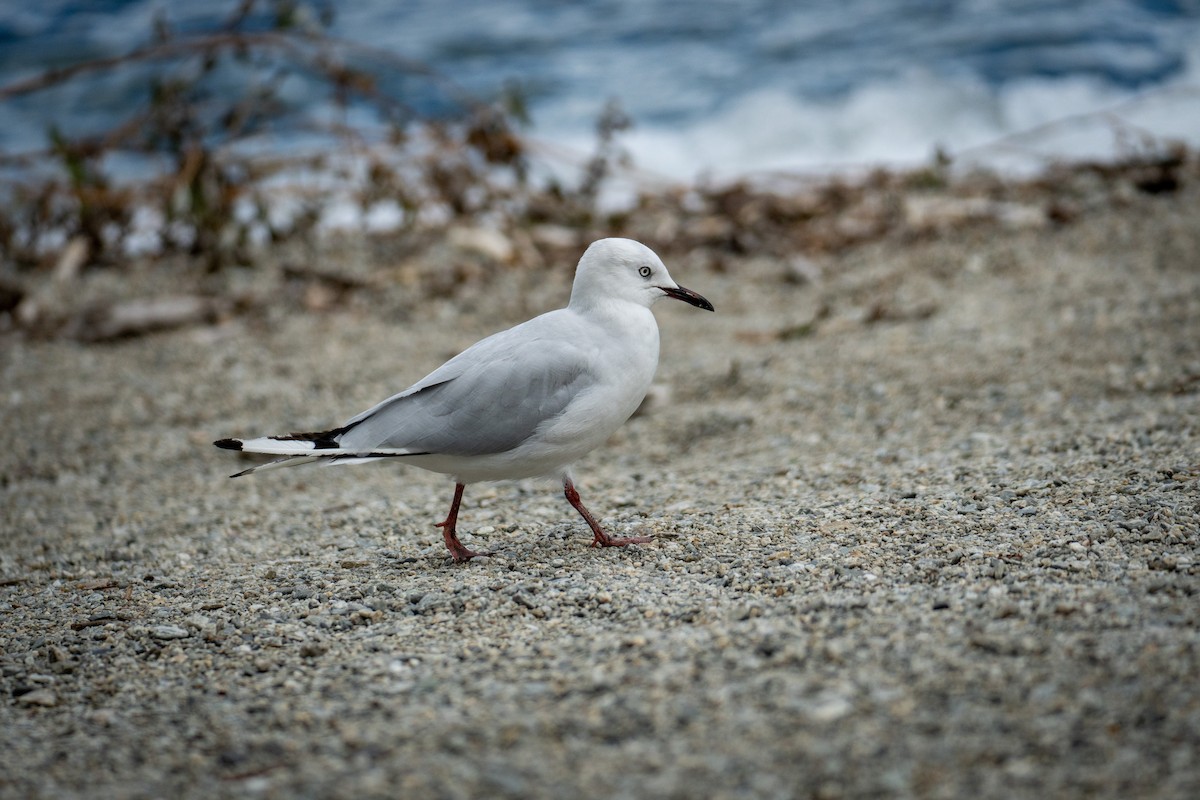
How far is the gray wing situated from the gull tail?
0.9 inches

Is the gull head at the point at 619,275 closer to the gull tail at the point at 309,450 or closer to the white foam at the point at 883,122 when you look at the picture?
the gull tail at the point at 309,450

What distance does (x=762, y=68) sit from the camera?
41.2ft

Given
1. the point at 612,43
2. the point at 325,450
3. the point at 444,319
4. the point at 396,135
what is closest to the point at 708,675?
the point at 325,450

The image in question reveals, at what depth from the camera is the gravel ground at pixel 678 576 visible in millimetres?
1887

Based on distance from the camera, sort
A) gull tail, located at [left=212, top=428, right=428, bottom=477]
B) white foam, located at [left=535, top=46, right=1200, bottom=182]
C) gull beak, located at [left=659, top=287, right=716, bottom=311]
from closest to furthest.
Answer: gull tail, located at [left=212, top=428, right=428, bottom=477] → gull beak, located at [left=659, top=287, right=716, bottom=311] → white foam, located at [left=535, top=46, right=1200, bottom=182]

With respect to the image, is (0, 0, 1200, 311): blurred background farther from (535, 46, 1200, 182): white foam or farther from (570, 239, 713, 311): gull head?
(570, 239, 713, 311): gull head

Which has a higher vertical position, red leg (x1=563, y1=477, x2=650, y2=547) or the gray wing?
the gray wing

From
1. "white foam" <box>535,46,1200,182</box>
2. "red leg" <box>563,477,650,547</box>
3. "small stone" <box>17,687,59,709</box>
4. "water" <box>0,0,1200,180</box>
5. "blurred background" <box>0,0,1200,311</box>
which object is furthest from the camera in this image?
"water" <box>0,0,1200,180</box>

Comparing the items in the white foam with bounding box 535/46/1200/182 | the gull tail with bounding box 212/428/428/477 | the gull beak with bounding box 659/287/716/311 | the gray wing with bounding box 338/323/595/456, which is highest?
the white foam with bounding box 535/46/1200/182

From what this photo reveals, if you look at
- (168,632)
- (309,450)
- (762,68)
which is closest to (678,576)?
(309,450)

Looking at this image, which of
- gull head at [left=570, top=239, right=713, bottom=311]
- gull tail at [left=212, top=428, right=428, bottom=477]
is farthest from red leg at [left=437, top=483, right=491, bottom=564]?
gull head at [left=570, top=239, right=713, bottom=311]

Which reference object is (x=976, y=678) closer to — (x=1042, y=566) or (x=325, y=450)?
(x=1042, y=566)

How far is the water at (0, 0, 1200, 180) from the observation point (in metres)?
10.6

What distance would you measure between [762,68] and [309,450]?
424 inches
